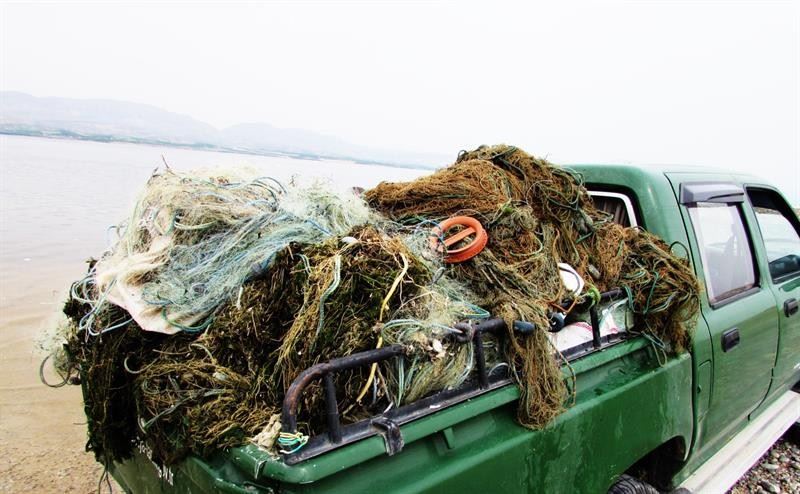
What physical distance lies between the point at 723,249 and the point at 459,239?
212 cm

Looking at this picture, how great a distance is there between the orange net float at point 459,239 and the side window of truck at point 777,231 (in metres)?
2.36

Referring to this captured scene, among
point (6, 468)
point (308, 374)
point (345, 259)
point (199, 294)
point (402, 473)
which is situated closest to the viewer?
point (308, 374)

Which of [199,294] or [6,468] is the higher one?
[199,294]

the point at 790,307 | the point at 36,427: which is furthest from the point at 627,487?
the point at 36,427

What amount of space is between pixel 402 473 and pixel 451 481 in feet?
0.55

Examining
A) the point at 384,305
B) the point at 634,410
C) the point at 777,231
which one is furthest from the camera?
the point at 777,231

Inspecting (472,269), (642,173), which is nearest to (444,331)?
(472,269)

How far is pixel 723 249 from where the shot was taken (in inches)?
130

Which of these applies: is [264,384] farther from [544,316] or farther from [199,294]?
[544,316]

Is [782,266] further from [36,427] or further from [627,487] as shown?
[36,427]

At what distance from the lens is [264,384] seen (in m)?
1.61

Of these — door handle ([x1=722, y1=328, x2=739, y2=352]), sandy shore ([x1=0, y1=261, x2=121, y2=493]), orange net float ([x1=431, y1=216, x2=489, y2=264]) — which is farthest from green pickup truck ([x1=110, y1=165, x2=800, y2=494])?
sandy shore ([x1=0, y1=261, x2=121, y2=493])

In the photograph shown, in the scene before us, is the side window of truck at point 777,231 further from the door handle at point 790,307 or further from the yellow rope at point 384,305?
the yellow rope at point 384,305

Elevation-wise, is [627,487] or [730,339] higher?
[730,339]
